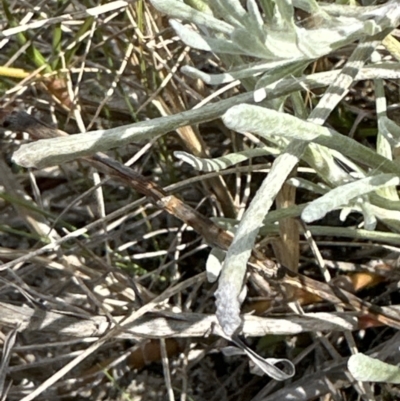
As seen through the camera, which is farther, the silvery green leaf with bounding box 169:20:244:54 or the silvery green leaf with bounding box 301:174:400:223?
the silvery green leaf with bounding box 169:20:244:54

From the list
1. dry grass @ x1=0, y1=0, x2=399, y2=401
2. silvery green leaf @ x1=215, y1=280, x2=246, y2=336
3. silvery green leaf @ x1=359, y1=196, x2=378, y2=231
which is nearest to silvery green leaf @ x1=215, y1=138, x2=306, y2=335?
silvery green leaf @ x1=215, y1=280, x2=246, y2=336

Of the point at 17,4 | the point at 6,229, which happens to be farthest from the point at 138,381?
the point at 17,4

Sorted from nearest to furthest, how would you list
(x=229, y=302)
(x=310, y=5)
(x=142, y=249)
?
(x=229, y=302) < (x=310, y=5) < (x=142, y=249)

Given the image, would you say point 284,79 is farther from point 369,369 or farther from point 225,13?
point 369,369

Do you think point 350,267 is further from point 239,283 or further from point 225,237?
point 239,283

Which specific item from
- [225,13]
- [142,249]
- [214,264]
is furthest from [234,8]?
[142,249]

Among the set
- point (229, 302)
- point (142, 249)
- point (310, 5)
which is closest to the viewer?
point (229, 302)

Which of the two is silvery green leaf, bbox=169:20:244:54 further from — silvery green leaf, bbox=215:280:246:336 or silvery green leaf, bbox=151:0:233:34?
silvery green leaf, bbox=215:280:246:336
